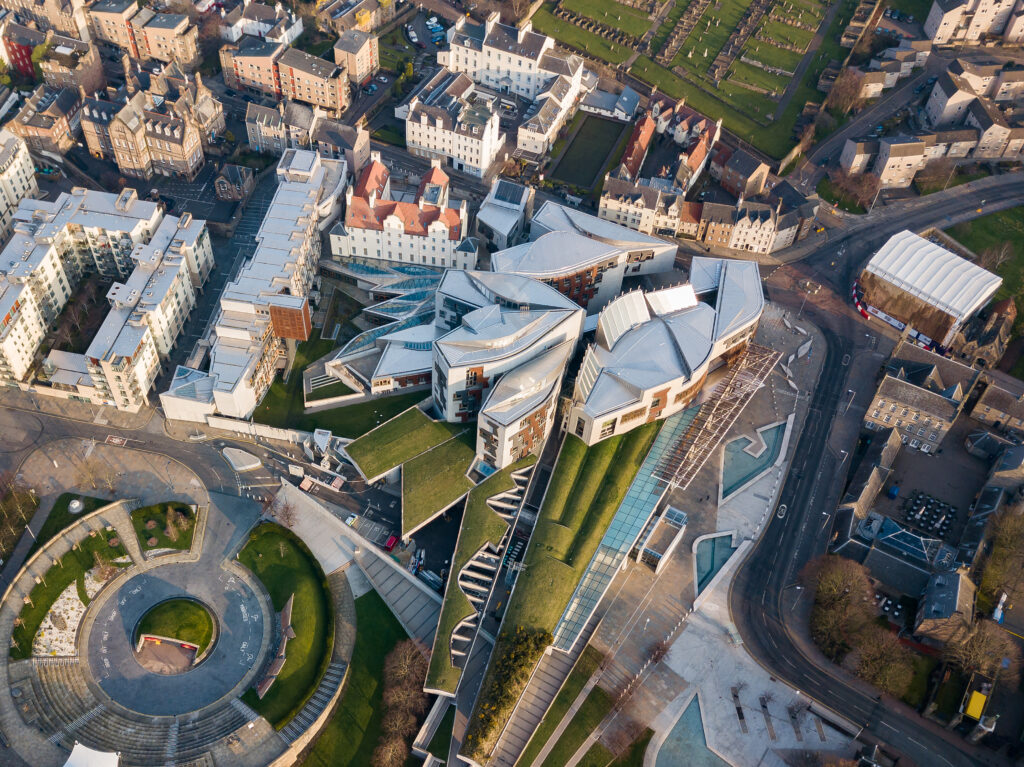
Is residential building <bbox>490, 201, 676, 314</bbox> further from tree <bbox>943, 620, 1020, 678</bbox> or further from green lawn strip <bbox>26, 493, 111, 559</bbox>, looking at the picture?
tree <bbox>943, 620, 1020, 678</bbox>

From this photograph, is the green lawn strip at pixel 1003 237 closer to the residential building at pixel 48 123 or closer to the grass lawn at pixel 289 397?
the grass lawn at pixel 289 397

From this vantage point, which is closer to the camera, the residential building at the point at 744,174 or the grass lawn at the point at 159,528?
the grass lawn at the point at 159,528

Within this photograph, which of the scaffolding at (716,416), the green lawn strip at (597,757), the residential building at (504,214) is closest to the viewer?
the green lawn strip at (597,757)

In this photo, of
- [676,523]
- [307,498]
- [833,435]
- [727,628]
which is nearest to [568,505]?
[676,523]

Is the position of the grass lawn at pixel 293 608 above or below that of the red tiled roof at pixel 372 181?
below

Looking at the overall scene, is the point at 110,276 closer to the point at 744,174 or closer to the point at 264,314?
the point at 264,314

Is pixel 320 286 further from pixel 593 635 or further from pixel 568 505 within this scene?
pixel 593 635

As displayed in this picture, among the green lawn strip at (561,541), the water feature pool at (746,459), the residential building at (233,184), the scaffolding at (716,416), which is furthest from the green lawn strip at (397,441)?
the residential building at (233,184)
